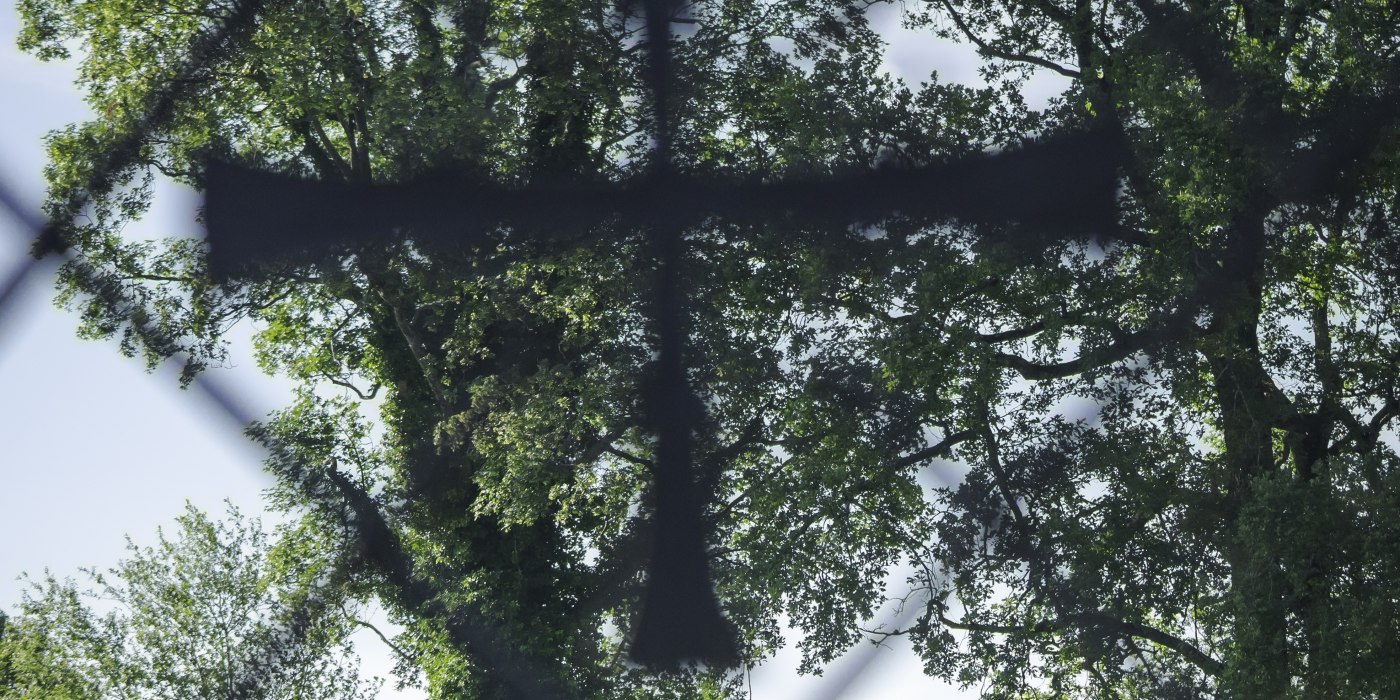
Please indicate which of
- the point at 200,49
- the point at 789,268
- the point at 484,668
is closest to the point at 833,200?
the point at 789,268

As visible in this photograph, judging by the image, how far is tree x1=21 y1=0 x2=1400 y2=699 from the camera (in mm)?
12016

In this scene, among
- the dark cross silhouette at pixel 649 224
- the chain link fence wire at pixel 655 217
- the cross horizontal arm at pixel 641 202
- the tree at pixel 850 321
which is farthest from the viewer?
the dark cross silhouette at pixel 649 224

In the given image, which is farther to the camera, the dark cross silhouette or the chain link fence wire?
the dark cross silhouette

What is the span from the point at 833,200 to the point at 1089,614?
4.69 meters

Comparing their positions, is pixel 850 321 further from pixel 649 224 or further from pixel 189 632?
pixel 189 632

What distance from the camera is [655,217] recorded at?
15078mm

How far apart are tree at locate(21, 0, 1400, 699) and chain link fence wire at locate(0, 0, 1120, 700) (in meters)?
0.14

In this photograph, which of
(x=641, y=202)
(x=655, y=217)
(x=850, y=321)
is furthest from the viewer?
(x=641, y=202)

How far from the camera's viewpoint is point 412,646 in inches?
664

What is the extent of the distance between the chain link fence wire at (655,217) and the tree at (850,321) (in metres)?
0.14

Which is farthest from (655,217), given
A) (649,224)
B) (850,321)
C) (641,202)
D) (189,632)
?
(189,632)

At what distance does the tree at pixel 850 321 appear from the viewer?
12.0 m

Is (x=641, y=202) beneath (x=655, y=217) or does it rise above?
above

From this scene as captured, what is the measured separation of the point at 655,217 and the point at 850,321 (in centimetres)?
276
